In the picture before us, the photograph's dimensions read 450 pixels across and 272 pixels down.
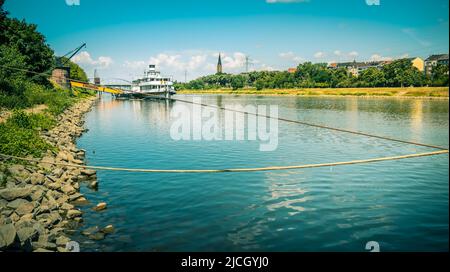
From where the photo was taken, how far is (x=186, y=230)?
9.67m

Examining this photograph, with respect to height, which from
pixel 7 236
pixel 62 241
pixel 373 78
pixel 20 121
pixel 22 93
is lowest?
pixel 62 241

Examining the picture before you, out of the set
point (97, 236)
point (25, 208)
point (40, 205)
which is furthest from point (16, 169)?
point (97, 236)

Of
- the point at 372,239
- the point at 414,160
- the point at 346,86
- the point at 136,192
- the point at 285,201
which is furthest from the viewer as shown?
the point at 346,86

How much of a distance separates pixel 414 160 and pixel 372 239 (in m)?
11.2

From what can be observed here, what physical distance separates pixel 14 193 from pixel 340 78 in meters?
122

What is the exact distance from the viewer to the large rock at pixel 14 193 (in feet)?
32.0

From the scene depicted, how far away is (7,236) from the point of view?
713 centimetres

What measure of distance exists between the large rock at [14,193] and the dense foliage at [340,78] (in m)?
64.7

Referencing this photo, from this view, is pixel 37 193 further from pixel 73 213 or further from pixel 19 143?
pixel 19 143

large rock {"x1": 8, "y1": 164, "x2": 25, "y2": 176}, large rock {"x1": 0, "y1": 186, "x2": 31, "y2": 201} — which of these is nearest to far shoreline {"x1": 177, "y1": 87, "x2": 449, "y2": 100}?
large rock {"x1": 8, "y1": 164, "x2": 25, "y2": 176}
